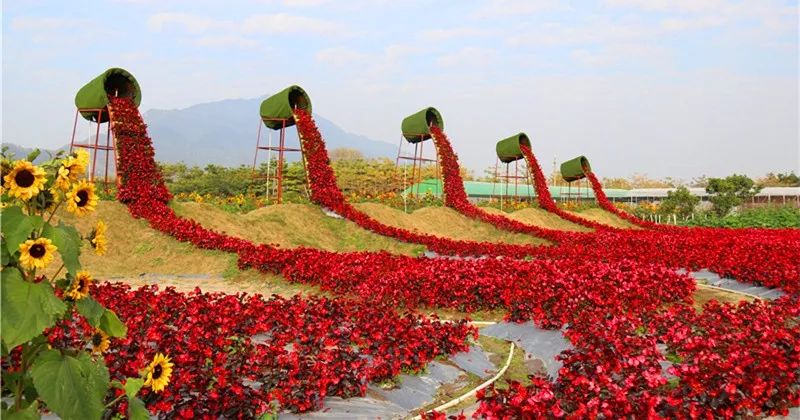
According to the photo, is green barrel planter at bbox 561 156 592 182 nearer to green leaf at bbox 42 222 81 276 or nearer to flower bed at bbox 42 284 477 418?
flower bed at bbox 42 284 477 418

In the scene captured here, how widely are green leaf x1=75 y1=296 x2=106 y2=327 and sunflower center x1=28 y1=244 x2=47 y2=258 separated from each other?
26 centimetres

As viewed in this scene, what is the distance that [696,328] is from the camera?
6199mm

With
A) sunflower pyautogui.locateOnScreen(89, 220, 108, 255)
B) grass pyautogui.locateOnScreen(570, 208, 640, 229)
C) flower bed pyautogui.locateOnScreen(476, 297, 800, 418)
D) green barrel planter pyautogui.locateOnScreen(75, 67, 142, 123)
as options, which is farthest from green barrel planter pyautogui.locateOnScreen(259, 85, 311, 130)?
grass pyautogui.locateOnScreen(570, 208, 640, 229)

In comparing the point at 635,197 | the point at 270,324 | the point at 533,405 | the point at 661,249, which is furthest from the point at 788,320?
the point at 635,197

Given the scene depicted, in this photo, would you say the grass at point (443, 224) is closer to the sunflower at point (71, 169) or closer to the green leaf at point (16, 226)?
the sunflower at point (71, 169)

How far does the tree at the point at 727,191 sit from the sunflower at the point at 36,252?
150 feet

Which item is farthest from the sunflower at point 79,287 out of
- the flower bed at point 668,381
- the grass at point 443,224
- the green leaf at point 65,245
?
the grass at point 443,224

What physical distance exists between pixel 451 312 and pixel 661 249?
7917 mm

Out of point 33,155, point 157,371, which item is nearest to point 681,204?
point 157,371

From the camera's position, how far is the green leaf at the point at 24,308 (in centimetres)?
202

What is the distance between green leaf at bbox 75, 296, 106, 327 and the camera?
2.31m

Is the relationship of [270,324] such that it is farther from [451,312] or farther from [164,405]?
[451,312]

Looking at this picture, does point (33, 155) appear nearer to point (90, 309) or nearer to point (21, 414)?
point (90, 309)

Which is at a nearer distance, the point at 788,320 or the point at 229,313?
the point at 229,313
